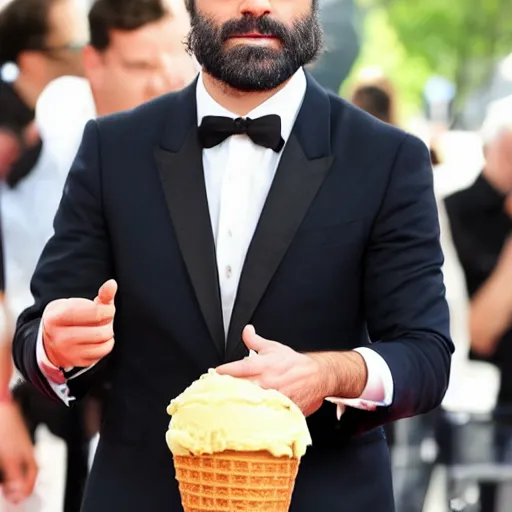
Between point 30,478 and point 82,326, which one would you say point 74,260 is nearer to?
point 82,326

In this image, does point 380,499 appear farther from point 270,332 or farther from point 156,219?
point 156,219

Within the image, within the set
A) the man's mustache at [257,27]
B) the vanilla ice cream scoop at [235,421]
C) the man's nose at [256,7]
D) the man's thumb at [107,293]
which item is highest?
the man's nose at [256,7]

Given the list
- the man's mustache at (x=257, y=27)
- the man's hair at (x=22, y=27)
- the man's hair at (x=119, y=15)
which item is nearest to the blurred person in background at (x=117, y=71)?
the man's hair at (x=119, y=15)

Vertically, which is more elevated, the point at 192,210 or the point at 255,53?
Result: the point at 255,53

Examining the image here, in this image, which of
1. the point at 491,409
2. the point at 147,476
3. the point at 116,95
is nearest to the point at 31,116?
the point at 116,95

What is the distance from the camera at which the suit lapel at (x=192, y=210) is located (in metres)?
1.98

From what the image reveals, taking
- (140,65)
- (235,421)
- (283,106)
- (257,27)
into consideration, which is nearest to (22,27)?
(140,65)

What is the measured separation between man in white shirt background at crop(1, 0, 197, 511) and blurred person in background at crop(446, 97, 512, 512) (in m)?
1.03

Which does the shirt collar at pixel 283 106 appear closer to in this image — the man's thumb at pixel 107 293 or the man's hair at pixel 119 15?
the man's thumb at pixel 107 293

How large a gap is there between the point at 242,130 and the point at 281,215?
0.21 meters

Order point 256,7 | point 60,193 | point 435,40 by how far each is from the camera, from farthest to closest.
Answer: point 435,40, point 60,193, point 256,7

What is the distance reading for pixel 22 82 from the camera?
157 inches

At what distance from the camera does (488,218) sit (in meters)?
4.05

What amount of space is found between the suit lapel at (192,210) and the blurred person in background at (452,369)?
195 centimetres
